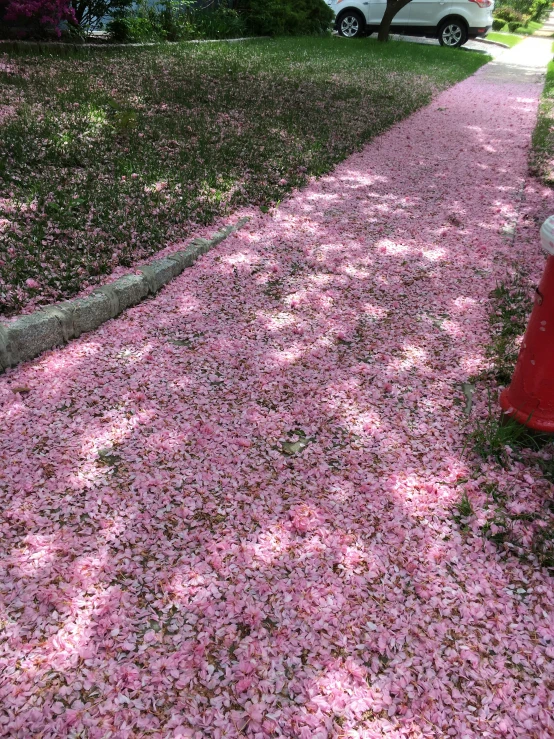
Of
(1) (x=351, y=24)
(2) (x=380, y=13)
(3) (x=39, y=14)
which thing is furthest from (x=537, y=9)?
(3) (x=39, y=14)

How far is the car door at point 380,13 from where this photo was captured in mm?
18562

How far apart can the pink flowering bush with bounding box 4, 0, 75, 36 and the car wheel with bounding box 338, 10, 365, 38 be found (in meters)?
11.6

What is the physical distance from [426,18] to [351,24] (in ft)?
8.66

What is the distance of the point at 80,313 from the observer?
3473 millimetres

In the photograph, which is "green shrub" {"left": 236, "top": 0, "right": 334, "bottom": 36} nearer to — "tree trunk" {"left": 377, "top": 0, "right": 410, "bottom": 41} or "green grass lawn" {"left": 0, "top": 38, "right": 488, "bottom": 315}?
"tree trunk" {"left": 377, "top": 0, "right": 410, "bottom": 41}

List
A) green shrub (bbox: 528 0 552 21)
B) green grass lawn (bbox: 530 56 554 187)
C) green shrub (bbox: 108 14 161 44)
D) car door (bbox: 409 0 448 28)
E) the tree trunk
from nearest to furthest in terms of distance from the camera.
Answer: green grass lawn (bbox: 530 56 554 187)
green shrub (bbox: 108 14 161 44)
the tree trunk
car door (bbox: 409 0 448 28)
green shrub (bbox: 528 0 552 21)

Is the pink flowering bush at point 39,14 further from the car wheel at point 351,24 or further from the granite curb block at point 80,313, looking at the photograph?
the car wheel at point 351,24

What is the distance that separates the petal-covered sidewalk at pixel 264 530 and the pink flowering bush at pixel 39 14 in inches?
363

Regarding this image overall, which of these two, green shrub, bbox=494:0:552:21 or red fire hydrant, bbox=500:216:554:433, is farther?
green shrub, bbox=494:0:552:21

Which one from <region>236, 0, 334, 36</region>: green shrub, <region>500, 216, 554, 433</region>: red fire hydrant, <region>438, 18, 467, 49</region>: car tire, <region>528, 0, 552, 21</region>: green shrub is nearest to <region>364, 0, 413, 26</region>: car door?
<region>438, 18, 467, 49</region>: car tire

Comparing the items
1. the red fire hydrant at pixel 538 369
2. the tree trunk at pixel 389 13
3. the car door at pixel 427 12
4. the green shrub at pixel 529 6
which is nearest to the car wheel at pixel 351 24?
the car door at pixel 427 12

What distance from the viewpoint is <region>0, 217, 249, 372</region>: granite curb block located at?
3.16 meters

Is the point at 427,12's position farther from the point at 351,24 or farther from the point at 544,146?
the point at 544,146

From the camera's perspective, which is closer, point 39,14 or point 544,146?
point 544,146
